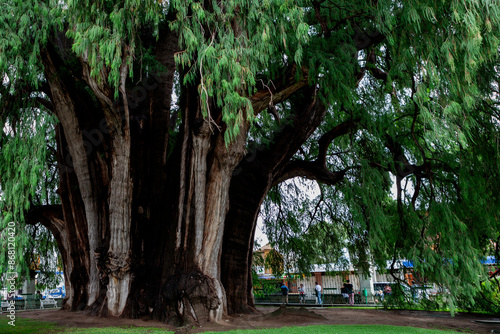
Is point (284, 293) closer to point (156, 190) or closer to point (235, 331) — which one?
point (156, 190)

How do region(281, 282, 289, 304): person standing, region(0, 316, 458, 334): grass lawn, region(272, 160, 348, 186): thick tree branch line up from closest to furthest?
1. region(0, 316, 458, 334): grass lawn
2. region(272, 160, 348, 186): thick tree branch
3. region(281, 282, 289, 304): person standing

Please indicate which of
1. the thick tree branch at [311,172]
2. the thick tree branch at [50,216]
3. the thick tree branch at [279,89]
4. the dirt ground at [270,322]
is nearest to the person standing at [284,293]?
the thick tree branch at [311,172]

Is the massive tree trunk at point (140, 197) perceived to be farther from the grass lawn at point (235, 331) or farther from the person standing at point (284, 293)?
the person standing at point (284, 293)

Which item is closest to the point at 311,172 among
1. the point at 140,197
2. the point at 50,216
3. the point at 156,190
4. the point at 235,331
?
the point at 156,190

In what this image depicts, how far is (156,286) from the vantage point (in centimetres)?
796

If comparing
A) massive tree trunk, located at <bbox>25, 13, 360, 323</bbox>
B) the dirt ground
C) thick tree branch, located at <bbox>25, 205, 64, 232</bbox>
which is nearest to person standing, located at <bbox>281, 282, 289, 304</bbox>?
massive tree trunk, located at <bbox>25, 13, 360, 323</bbox>

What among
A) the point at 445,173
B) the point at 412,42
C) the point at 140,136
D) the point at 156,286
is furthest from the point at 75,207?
the point at 445,173

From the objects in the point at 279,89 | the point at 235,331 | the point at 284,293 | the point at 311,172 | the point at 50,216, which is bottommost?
the point at 284,293

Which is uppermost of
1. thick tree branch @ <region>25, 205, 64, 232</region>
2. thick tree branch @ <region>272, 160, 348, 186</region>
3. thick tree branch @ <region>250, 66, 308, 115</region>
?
thick tree branch @ <region>250, 66, 308, 115</region>

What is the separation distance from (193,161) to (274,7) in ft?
10.7

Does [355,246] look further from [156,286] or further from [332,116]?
[156,286]

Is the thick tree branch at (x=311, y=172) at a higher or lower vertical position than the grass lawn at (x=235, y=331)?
higher

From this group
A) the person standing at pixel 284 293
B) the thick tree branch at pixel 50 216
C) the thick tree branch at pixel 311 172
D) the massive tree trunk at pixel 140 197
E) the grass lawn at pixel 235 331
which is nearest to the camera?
the grass lawn at pixel 235 331

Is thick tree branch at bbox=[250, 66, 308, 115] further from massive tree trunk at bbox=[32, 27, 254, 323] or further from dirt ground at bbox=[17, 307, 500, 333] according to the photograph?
dirt ground at bbox=[17, 307, 500, 333]
